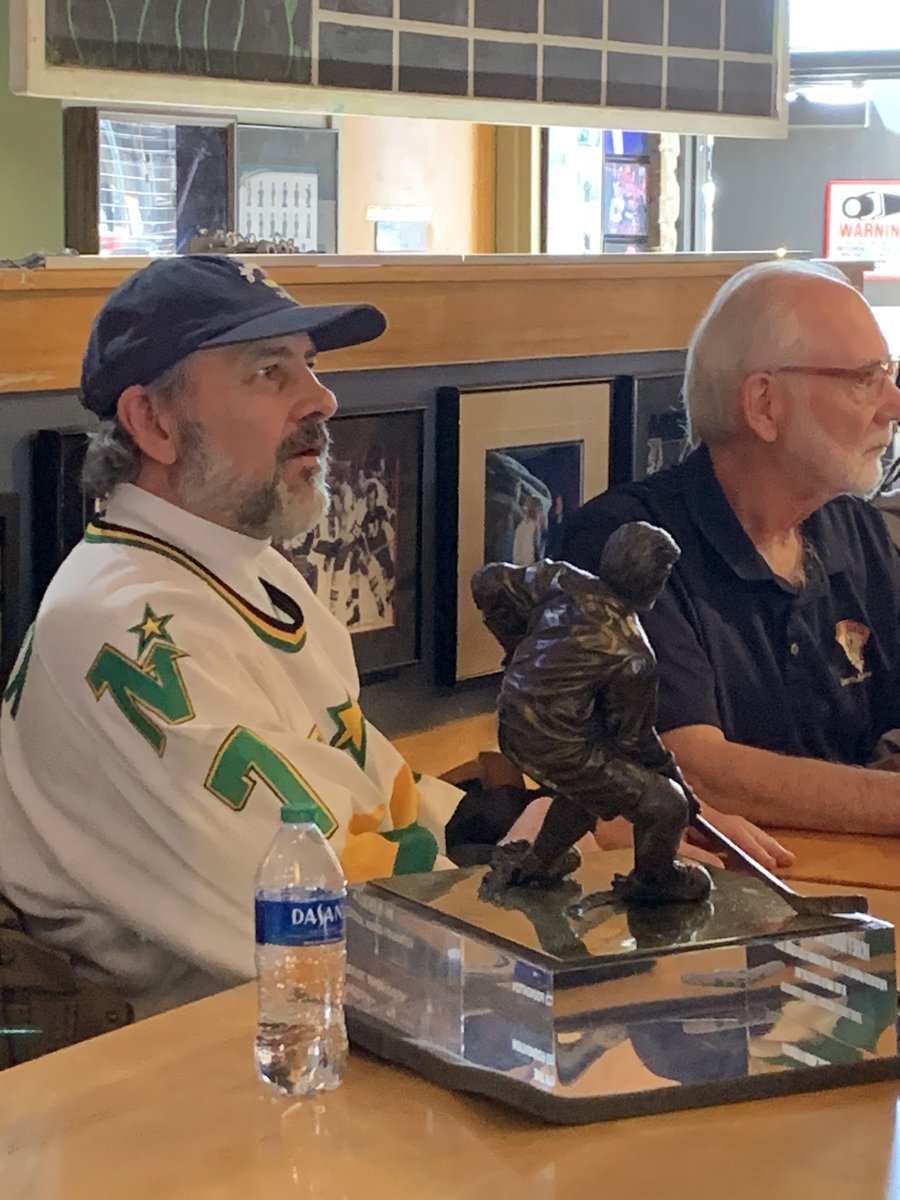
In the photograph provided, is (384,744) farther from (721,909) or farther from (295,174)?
(295,174)

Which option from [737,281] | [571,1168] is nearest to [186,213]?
[737,281]

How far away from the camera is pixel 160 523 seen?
1.99 metres

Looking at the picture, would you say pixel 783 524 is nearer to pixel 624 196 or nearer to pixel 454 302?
pixel 454 302

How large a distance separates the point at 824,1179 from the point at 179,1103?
41cm

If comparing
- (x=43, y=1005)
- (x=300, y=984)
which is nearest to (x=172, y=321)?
(x=43, y=1005)

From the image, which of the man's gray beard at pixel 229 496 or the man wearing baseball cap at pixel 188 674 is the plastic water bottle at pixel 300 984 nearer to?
the man wearing baseball cap at pixel 188 674

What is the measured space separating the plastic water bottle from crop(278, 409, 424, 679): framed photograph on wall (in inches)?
55.9

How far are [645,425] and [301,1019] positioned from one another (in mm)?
2314

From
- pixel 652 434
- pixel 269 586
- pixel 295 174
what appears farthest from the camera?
pixel 295 174

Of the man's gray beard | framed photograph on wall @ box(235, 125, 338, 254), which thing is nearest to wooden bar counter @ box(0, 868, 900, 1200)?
the man's gray beard

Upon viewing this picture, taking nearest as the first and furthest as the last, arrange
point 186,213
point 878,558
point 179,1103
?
point 179,1103 → point 878,558 → point 186,213

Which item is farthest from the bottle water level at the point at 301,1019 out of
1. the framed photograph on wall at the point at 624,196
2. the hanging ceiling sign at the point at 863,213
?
the hanging ceiling sign at the point at 863,213

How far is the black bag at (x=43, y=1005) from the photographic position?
1.78 metres

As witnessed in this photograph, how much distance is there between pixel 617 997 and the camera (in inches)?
46.9
